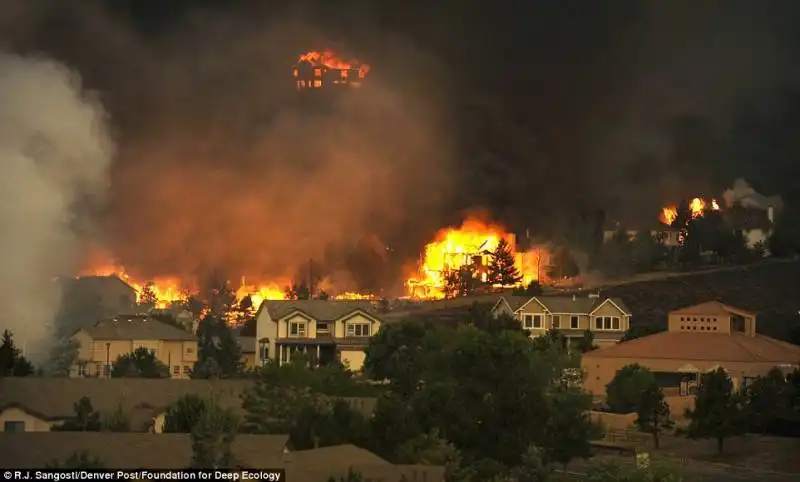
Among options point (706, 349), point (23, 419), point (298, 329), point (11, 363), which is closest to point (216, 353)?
point (298, 329)

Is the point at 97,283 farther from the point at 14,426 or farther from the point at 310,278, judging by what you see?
the point at 14,426

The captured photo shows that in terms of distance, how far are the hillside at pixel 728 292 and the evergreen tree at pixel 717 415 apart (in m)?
23.4

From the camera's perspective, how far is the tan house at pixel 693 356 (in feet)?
207

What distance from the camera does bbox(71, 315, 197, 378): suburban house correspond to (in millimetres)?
65188

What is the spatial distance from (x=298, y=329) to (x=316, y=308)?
49.7 inches

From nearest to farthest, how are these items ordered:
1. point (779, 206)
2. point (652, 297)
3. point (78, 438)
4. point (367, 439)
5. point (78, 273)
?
point (78, 438) → point (367, 439) → point (78, 273) → point (652, 297) → point (779, 206)

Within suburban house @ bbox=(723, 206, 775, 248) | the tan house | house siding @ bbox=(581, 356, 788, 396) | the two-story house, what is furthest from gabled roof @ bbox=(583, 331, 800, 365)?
suburban house @ bbox=(723, 206, 775, 248)

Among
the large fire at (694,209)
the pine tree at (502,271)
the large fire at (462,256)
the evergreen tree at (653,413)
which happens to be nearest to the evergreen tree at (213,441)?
the evergreen tree at (653,413)

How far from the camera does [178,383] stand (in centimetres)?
5209

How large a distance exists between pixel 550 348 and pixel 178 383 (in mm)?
13557

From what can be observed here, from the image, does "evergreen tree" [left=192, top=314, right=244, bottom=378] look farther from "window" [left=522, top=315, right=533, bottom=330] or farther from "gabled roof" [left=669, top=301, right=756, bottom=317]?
"gabled roof" [left=669, top=301, right=756, bottom=317]

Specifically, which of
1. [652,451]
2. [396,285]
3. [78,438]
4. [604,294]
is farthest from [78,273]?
[78,438]

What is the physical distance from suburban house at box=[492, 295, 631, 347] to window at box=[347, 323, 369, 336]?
18.4 ft

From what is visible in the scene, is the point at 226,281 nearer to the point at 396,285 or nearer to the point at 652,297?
the point at 396,285
